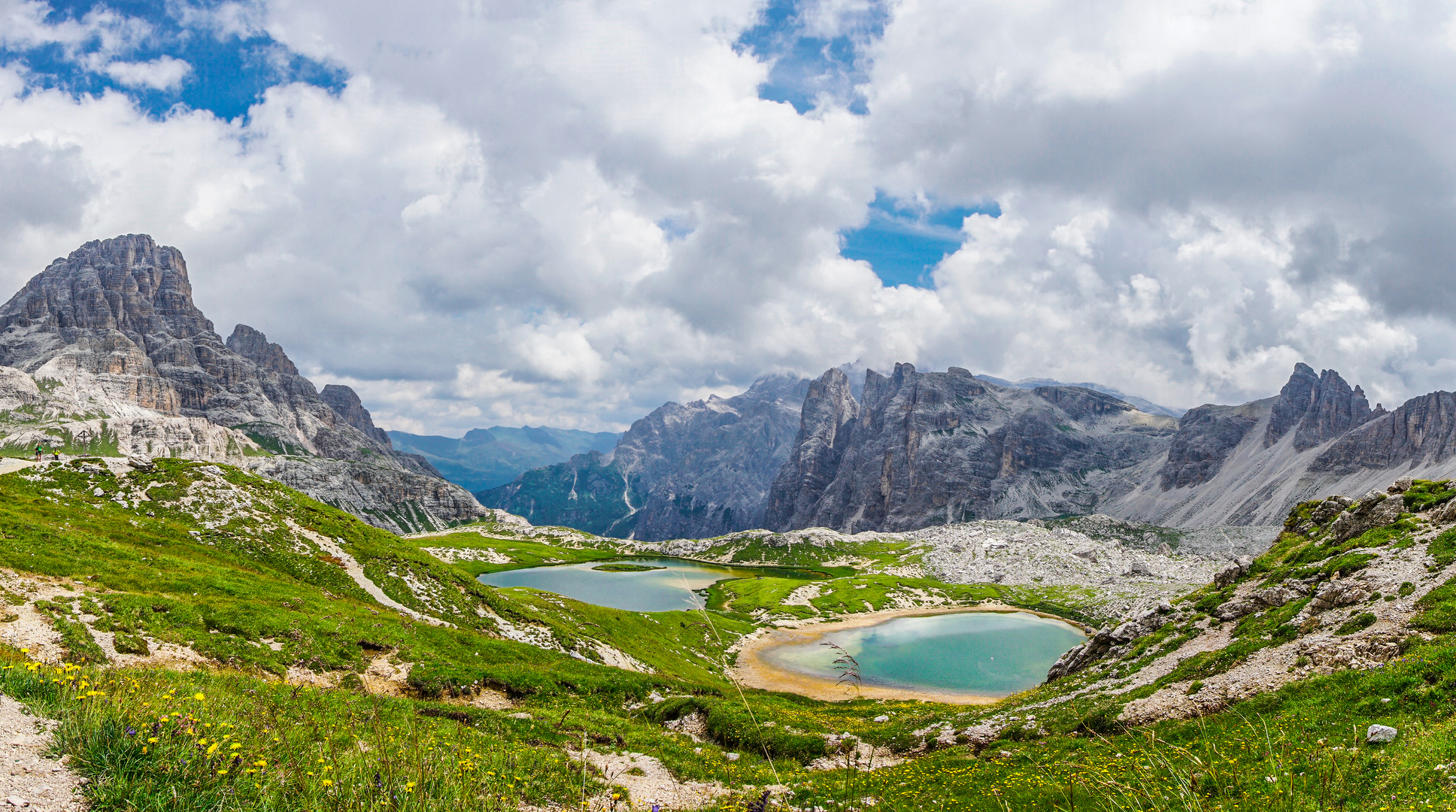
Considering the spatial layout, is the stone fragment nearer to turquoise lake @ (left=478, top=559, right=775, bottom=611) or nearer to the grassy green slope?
the grassy green slope

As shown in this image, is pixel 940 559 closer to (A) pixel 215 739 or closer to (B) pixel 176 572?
(B) pixel 176 572

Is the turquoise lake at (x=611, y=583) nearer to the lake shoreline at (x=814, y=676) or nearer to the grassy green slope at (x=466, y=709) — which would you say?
the lake shoreline at (x=814, y=676)

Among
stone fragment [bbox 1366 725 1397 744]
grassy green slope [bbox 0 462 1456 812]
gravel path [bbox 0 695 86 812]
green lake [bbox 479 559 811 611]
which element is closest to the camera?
gravel path [bbox 0 695 86 812]

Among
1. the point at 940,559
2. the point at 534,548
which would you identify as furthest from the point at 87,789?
the point at 534,548

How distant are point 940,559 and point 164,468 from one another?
171 metres

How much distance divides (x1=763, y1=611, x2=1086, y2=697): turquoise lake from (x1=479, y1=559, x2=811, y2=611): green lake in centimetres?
2964

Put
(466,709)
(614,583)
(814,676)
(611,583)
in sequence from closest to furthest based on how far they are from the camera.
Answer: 1. (466,709)
2. (814,676)
3. (611,583)
4. (614,583)

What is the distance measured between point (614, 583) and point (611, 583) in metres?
2.32

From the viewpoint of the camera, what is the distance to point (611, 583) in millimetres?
141625

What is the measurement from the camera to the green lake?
115 metres

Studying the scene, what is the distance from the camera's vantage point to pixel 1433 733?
1250cm

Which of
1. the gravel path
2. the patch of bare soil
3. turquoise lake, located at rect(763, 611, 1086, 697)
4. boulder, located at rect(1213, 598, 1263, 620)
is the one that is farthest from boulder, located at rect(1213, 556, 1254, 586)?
the gravel path

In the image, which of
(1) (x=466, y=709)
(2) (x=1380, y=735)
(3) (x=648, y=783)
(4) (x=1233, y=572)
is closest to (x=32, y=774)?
(3) (x=648, y=783)

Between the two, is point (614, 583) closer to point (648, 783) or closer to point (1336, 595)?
point (648, 783)
